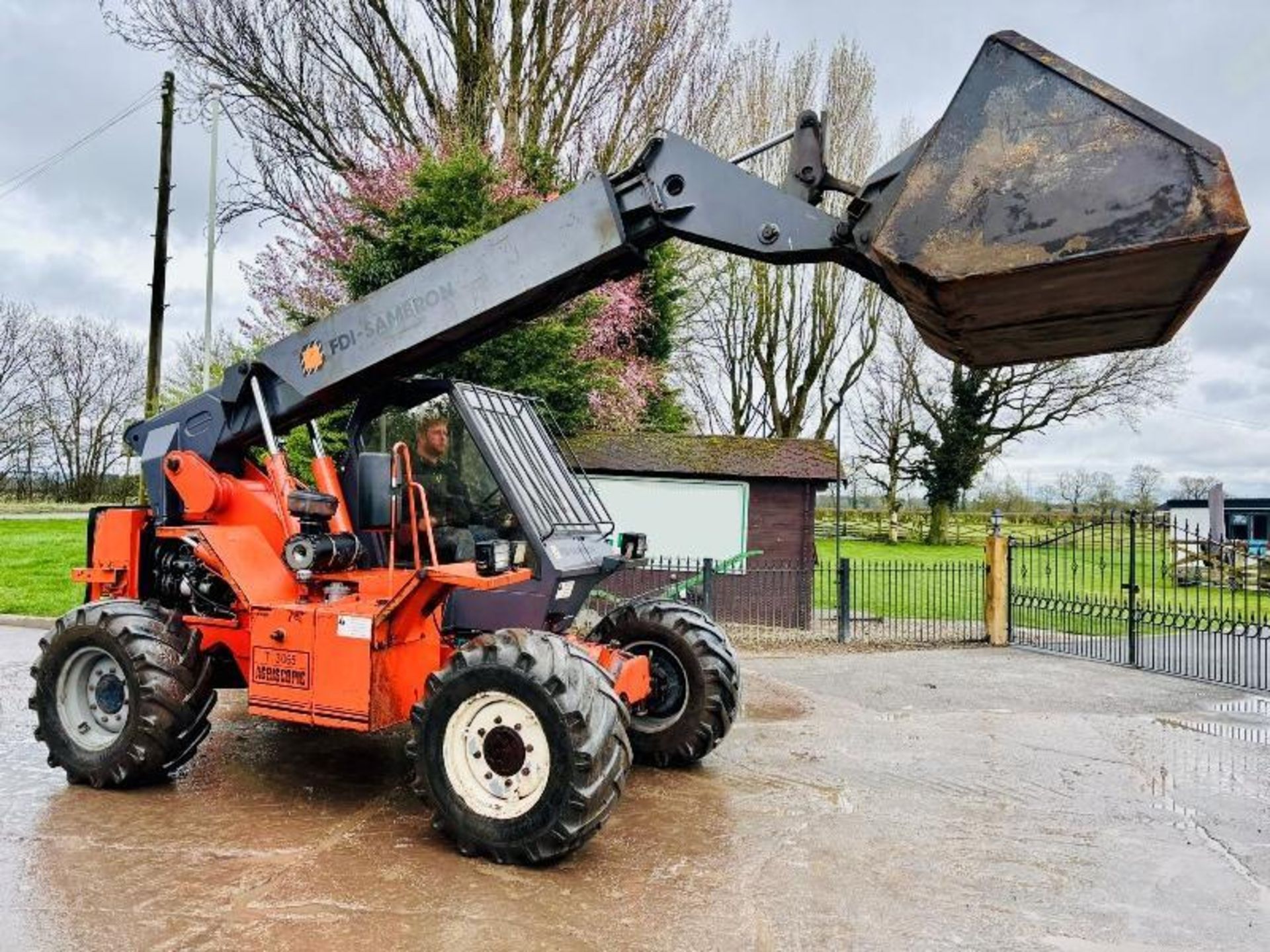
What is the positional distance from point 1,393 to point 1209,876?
48.2 m

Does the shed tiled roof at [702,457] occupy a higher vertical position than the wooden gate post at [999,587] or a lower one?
higher

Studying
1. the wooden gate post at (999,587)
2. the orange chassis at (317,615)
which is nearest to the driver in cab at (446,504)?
the orange chassis at (317,615)

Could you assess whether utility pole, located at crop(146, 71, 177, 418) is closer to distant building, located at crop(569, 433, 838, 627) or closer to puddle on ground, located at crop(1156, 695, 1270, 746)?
distant building, located at crop(569, 433, 838, 627)

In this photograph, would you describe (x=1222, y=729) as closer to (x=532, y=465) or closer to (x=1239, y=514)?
(x=532, y=465)

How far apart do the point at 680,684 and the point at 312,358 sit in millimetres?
3123

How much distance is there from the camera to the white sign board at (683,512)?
1470 centimetres

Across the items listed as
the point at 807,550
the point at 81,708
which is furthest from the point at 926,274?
the point at 807,550

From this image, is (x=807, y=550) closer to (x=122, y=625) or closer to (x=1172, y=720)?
(x=1172, y=720)

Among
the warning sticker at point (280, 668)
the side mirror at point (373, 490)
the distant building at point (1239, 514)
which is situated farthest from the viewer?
the distant building at point (1239, 514)

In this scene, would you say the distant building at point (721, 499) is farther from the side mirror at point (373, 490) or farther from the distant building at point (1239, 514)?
the distant building at point (1239, 514)

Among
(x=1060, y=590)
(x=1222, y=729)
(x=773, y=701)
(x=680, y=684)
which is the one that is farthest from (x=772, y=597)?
(x=1060, y=590)

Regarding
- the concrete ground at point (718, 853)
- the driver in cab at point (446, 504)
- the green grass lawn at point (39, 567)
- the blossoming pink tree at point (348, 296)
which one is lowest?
the concrete ground at point (718, 853)

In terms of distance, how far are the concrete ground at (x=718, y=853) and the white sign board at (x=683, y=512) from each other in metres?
7.00

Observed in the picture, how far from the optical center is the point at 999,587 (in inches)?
508
